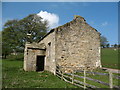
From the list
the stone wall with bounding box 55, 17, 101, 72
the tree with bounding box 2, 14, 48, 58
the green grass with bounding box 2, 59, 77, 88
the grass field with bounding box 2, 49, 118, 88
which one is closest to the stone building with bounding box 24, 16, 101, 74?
the stone wall with bounding box 55, 17, 101, 72

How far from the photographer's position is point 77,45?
45.1 ft

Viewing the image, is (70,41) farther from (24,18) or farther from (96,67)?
(24,18)

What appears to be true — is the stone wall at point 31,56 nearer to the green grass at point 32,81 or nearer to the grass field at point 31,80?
the grass field at point 31,80

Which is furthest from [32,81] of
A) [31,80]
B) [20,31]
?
[20,31]

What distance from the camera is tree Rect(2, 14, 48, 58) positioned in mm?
31766

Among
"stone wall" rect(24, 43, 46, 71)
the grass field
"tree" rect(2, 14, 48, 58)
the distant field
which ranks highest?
"tree" rect(2, 14, 48, 58)

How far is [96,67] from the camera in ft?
47.9

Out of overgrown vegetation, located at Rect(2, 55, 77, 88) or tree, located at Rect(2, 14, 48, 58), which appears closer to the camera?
overgrown vegetation, located at Rect(2, 55, 77, 88)

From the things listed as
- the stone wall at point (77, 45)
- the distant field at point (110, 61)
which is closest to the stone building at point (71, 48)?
the stone wall at point (77, 45)

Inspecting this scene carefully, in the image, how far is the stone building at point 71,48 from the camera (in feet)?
41.9

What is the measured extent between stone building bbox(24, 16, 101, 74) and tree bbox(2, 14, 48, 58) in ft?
57.3

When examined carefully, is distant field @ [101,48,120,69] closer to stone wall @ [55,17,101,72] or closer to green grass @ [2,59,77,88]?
stone wall @ [55,17,101,72]

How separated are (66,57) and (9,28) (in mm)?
23720

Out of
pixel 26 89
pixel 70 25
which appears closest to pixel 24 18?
pixel 70 25
